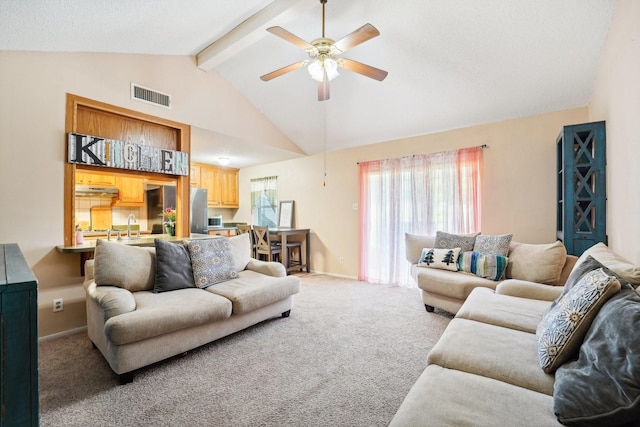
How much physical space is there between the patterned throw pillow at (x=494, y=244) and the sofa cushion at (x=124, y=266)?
3.46m

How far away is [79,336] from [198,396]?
1.82 m

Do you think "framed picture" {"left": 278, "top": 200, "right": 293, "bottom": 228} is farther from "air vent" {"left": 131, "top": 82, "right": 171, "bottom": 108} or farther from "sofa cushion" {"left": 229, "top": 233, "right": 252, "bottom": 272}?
"air vent" {"left": 131, "top": 82, "right": 171, "bottom": 108}

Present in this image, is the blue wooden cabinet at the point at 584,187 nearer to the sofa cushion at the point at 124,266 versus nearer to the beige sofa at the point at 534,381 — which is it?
the beige sofa at the point at 534,381

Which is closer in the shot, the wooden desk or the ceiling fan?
the ceiling fan

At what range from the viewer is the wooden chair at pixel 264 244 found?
516cm

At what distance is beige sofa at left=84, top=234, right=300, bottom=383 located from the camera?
1983 mm

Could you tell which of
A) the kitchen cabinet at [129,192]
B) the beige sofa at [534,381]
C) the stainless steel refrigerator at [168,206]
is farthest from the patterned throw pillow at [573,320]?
the kitchen cabinet at [129,192]

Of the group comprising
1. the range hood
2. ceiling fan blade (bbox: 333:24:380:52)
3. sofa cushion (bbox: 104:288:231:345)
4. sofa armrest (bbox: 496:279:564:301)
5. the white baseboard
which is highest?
ceiling fan blade (bbox: 333:24:380:52)

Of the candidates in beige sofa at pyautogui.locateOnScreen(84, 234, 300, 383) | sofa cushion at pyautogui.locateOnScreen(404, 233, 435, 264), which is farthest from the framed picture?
beige sofa at pyautogui.locateOnScreen(84, 234, 300, 383)

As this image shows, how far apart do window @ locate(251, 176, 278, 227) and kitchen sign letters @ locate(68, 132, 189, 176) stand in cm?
263

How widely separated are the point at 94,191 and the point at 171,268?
10.2 feet

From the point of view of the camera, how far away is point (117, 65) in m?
3.20

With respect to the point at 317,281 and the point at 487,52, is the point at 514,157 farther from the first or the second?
the point at 317,281

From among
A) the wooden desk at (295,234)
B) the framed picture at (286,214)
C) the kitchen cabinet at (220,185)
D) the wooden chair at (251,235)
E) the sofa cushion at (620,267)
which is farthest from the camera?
the kitchen cabinet at (220,185)
